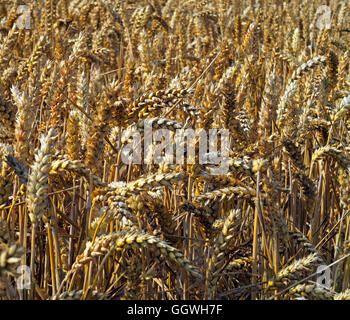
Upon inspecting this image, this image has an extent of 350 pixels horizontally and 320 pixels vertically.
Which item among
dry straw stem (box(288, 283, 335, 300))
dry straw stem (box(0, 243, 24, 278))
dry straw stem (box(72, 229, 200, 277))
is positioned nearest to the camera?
dry straw stem (box(0, 243, 24, 278))

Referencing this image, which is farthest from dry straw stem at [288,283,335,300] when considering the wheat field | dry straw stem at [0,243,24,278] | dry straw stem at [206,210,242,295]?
dry straw stem at [0,243,24,278]

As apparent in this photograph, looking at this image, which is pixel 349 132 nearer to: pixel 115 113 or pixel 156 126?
pixel 156 126

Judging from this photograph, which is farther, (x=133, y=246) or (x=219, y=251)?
(x=219, y=251)

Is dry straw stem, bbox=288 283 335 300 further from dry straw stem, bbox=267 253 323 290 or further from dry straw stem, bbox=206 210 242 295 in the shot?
dry straw stem, bbox=206 210 242 295

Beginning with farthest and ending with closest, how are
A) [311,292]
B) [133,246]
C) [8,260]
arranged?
[311,292] → [133,246] → [8,260]

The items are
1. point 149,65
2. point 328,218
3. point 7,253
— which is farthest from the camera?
point 149,65

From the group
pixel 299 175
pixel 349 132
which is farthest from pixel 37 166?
pixel 349 132

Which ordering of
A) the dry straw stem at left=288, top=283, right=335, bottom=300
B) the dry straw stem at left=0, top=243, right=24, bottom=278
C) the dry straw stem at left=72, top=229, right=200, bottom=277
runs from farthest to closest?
the dry straw stem at left=288, top=283, right=335, bottom=300
the dry straw stem at left=72, top=229, right=200, bottom=277
the dry straw stem at left=0, top=243, right=24, bottom=278

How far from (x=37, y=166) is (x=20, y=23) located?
2.04 meters

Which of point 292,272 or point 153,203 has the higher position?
point 153,203

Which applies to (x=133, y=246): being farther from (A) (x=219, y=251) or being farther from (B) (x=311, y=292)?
(B) (x=311, y=292)

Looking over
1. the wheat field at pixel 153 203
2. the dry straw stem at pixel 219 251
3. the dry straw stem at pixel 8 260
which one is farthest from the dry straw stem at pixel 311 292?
the dry straw stem at pixel 8 260

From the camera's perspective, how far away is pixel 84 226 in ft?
3.85

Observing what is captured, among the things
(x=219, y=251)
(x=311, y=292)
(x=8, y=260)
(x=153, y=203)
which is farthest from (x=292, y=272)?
(x=8, y=260)
